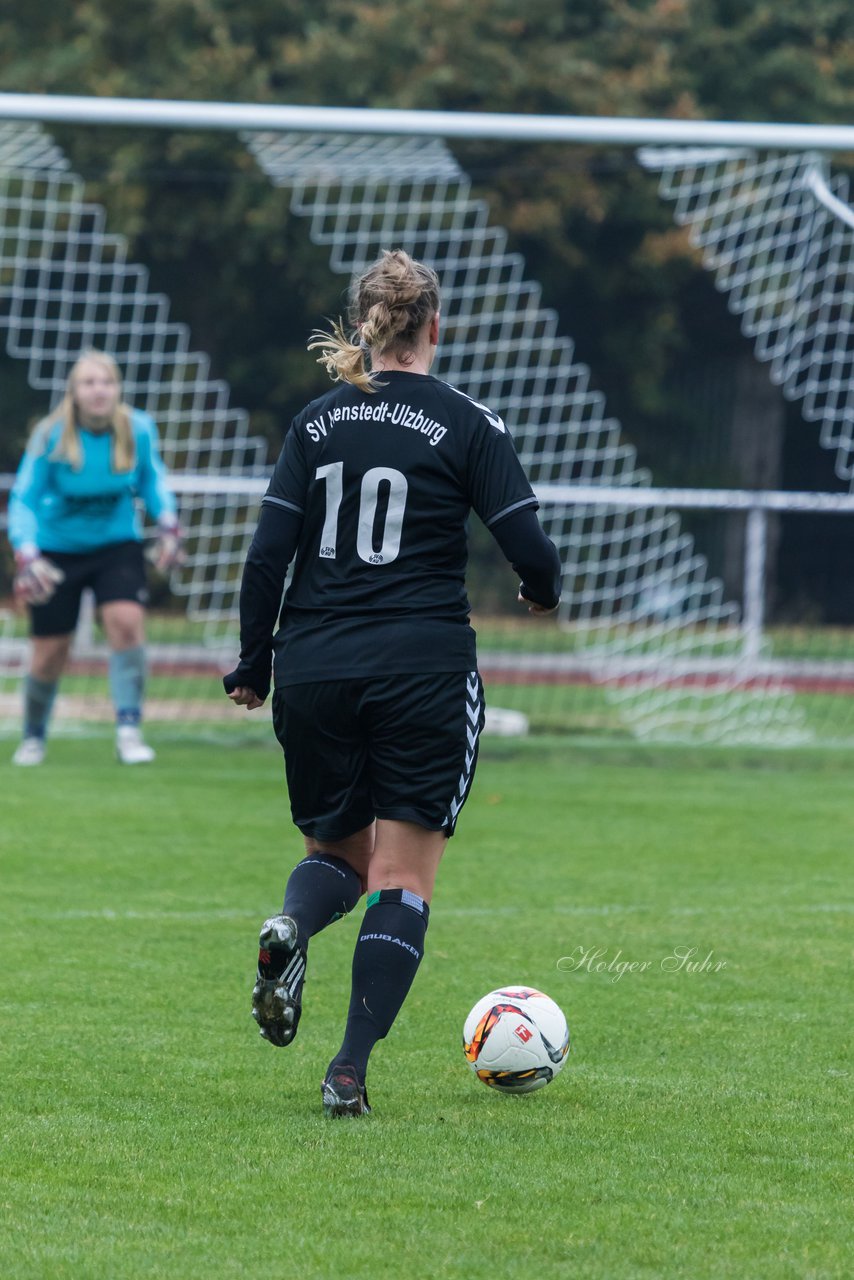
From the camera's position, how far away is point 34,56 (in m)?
27.1

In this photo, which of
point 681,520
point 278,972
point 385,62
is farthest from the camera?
point 385,62

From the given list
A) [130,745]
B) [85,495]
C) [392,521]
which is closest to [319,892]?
[392,521]

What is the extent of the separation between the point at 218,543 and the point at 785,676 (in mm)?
5011

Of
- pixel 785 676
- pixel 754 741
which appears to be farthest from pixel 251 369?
pixel 754 741

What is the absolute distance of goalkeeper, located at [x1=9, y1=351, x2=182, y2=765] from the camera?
9.18 meters

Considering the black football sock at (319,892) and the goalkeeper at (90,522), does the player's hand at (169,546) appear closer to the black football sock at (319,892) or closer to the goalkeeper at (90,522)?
the goalkeeper at (90,522)

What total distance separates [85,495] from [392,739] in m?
5.61

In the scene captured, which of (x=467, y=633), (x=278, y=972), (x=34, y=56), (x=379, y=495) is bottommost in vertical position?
(x=278, y=972)

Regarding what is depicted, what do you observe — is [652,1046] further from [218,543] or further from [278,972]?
[218,543]

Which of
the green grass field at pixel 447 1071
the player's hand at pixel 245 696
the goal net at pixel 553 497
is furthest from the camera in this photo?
the goal net at pixel 553 497

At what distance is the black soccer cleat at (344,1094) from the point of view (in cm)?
379

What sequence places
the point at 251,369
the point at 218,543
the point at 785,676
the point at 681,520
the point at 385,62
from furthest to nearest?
the point at 385,62 < the point at 251,369 < the point at 681,520 < the point at 218,543 < the point at 785,676

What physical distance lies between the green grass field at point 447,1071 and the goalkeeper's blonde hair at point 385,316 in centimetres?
159

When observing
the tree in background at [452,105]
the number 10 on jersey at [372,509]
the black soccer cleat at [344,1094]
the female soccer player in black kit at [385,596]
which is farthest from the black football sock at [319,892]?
the tree in background at [452,105]
